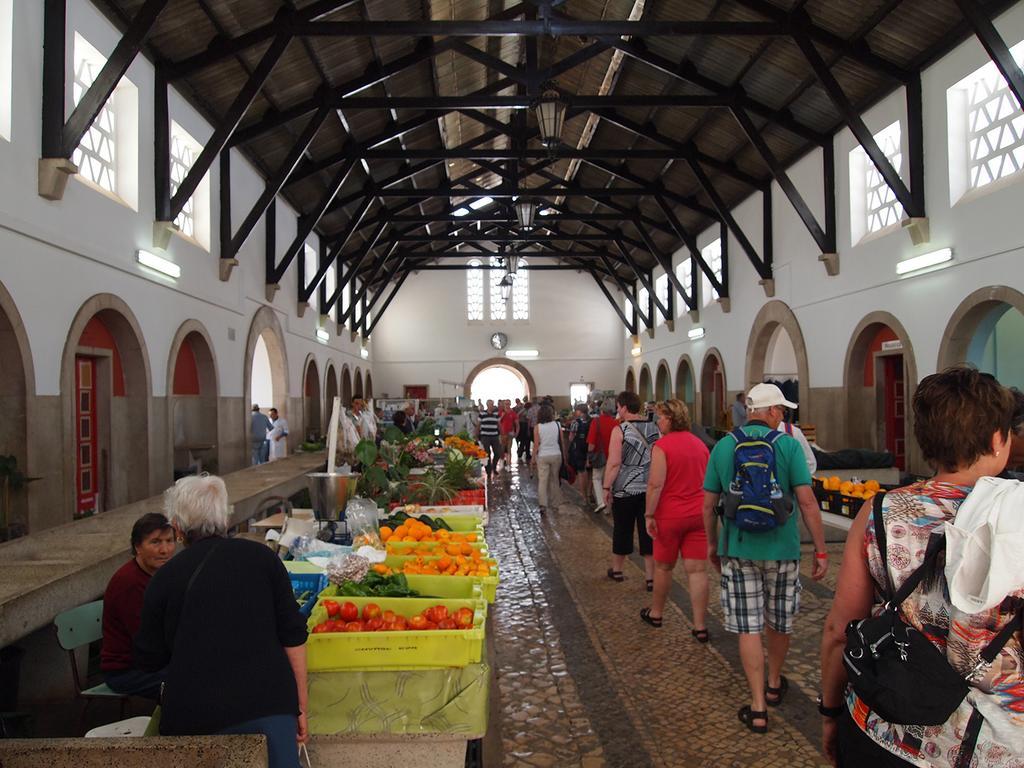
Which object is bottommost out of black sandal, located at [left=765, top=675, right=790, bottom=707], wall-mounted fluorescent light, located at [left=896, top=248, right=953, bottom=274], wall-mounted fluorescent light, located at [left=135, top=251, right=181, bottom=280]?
black sandal, located at [left=765, top=675, right=790, bottom=707]

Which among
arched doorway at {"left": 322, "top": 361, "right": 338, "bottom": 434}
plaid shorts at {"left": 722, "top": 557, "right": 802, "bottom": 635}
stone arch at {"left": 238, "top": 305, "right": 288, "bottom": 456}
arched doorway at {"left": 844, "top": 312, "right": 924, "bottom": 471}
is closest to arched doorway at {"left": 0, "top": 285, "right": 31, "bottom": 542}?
stone arch at {"left": 238, "top": 305, "right": 288, "bottom": 456}

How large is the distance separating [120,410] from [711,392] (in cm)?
1195

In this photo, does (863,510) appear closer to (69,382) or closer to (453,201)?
(69,382)

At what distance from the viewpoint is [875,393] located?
9398 mm

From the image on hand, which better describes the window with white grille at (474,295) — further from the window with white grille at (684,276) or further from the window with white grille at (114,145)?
the window with white grille at (114,145)

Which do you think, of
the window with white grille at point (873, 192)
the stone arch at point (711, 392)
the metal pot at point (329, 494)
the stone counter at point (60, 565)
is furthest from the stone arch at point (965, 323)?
the stone arch at point (711, 392)

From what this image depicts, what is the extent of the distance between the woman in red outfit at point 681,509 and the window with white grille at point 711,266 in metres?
10.8

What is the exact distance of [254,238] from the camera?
35.5 ft

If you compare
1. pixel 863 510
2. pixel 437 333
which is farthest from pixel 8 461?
pixel 437 333

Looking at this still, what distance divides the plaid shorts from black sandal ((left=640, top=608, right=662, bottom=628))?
137 cm

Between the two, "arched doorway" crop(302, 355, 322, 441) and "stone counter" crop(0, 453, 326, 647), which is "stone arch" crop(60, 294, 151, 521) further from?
"arched doorway" crop(302, 355, 322, 441)

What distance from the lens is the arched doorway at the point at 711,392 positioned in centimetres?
1562

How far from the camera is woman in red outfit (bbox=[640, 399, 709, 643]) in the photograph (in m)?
4.16

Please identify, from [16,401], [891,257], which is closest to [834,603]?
[16,401]
